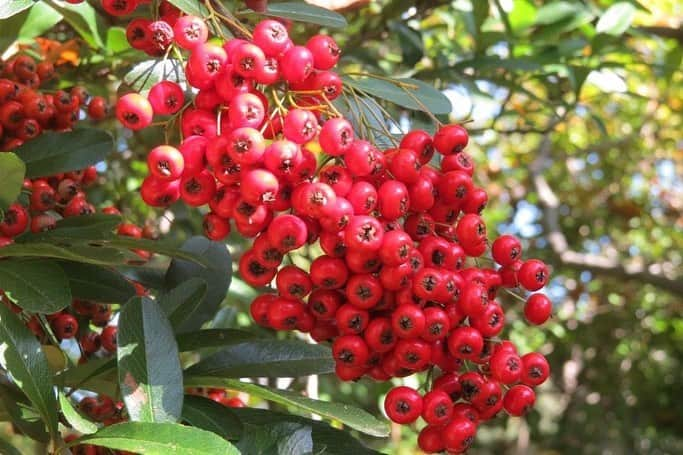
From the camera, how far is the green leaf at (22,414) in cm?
145

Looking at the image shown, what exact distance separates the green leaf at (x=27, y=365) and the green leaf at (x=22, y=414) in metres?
0.09

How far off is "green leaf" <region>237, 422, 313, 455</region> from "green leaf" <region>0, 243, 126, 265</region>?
0.35 meters

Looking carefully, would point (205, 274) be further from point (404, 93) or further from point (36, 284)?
point (404, 93)

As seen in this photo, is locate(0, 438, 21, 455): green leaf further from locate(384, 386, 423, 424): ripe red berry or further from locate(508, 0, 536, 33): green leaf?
locate(508, 0, 536, 33): green leaf

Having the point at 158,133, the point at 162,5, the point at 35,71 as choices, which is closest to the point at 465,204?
the point at 162,5

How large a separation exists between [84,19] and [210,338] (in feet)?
3.44

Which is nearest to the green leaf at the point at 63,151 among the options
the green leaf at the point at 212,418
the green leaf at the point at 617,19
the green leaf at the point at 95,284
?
the green leaf at the point at 95,284

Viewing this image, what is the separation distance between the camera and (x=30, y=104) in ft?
5.89

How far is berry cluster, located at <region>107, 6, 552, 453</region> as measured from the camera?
1365 millimetres

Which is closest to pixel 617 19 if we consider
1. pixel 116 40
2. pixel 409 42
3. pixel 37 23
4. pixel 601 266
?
pixel 409 42

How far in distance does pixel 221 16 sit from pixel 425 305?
59 cm

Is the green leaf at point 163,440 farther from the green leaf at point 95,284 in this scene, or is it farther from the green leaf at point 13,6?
the green leaf at point 13,6

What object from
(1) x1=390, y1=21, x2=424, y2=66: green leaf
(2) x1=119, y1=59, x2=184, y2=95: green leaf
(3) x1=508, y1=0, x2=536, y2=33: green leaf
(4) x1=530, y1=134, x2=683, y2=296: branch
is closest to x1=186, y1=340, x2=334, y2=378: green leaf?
(2) x1=119, y1=59, x2=184, y2=95: green leaf

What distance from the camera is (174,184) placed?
4.85 feet
